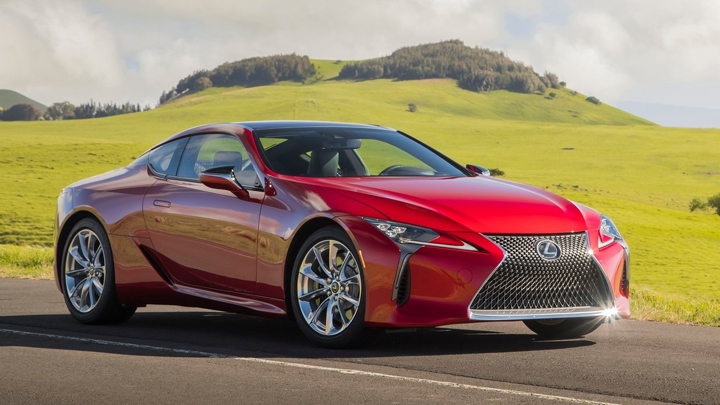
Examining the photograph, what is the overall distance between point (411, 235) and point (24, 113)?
6826 inches

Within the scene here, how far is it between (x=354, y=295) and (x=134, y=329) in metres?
2.51

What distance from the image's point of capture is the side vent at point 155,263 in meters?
8.81

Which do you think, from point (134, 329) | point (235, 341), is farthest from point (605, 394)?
point (134, 329)

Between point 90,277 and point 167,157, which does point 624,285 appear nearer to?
point 167,157

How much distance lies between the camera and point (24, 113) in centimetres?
17212

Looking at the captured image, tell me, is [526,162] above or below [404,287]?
below

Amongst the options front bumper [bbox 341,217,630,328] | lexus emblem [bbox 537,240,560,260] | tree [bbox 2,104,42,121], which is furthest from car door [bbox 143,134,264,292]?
tree [bbox 2,104,42,121]

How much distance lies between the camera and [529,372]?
6605 mm

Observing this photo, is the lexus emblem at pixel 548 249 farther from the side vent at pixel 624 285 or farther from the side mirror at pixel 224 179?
the side mirror at pixel 224 179

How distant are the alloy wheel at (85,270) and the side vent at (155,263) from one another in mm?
587

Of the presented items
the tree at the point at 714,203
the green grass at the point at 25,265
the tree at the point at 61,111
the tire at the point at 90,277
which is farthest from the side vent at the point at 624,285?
the tree at the point at 61,111

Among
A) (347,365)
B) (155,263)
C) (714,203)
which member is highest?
(155,263)

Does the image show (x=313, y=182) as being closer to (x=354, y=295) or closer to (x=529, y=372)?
(x=354, y=295)

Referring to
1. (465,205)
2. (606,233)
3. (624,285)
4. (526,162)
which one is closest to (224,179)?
(465,205)
